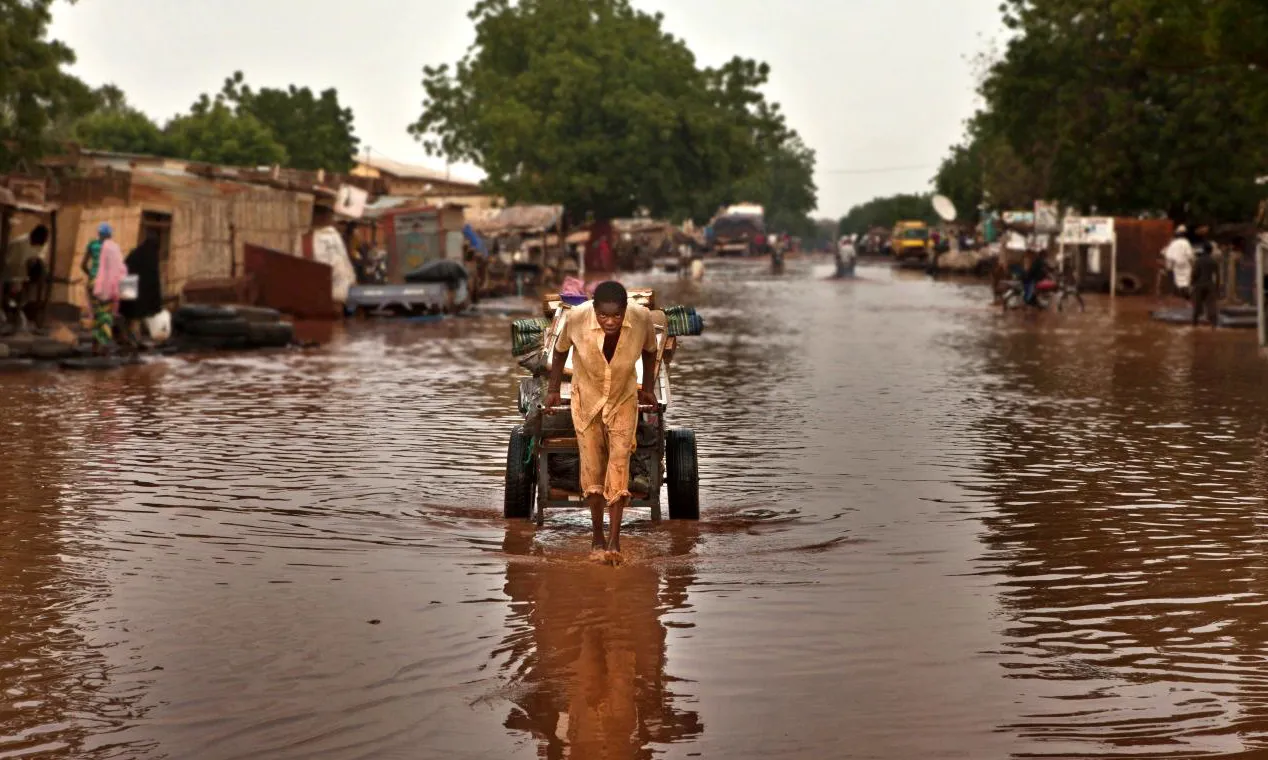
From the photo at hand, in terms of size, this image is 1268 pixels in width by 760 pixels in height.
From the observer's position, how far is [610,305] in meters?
8.75

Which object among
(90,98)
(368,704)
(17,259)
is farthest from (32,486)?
(90,98)

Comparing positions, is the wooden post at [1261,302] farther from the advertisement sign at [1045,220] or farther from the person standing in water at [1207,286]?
the advertisement sign at [1045,220]

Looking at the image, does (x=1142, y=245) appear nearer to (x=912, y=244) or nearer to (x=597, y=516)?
(x=912, y=244)

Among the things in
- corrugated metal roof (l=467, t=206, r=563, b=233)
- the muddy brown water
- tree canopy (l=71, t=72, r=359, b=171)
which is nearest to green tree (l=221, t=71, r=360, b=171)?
tree canopy (l=71, t=72, r=359, b=171)

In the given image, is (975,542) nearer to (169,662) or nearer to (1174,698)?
(1174,698)

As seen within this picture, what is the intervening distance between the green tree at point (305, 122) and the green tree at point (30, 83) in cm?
6659

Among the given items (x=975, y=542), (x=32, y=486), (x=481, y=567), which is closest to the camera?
(x=481, y=567)

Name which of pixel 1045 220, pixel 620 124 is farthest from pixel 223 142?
pixel 1045 220

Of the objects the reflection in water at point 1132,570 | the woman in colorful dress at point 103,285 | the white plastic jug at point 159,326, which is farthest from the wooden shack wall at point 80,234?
the reflection in water at point 1132,570

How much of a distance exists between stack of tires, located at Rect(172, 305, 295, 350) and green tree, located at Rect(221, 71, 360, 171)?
7501 centimetres

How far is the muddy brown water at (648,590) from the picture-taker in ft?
19.2

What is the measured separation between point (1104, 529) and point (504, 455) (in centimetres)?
463

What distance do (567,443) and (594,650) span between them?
2.83m

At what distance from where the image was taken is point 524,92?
85.6 m
